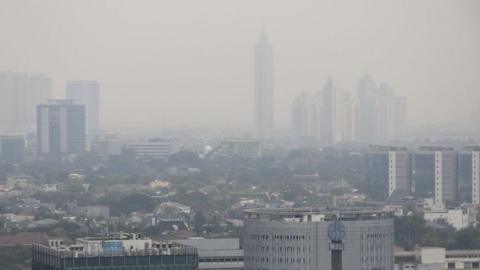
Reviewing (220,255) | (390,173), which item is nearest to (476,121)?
(390,173)

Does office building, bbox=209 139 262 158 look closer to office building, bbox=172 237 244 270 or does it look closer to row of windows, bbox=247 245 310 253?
office building, bbox=172 237 244 270

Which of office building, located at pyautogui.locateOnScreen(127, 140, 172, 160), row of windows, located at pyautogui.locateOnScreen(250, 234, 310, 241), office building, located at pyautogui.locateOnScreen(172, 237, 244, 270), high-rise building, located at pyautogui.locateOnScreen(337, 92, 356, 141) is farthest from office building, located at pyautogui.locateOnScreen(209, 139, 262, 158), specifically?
row of windows, located at pyautogui.locateOnScreen(250, 234, 310, 241)

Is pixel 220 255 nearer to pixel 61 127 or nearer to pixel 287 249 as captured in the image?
pixel 287 249

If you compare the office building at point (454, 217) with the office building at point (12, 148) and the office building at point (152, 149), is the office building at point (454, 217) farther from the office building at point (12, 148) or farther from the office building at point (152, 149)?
the office building at point (152, 149)

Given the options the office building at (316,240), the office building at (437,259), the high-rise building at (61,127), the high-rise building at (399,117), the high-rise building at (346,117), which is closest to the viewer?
the office building at (316,240)

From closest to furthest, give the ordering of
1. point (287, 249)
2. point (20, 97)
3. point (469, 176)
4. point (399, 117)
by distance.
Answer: point (287, 249) < point (469, 176) < point (399, 117) < point (20, 97)

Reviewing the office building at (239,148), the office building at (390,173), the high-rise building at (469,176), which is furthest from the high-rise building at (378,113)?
the high-rise building at (469,176)
